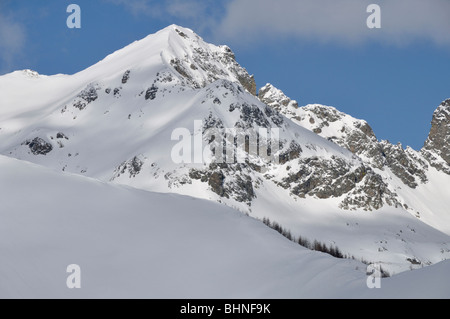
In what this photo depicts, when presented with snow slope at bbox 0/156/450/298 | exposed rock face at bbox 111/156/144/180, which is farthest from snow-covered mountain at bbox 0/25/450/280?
snow slope at bbox 0/156/450/298

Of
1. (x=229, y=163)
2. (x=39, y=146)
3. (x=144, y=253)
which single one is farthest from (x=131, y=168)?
(x=144, y=253)

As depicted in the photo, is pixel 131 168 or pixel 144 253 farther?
pixel 131 168

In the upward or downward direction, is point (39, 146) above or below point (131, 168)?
above

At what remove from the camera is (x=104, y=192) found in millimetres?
43188

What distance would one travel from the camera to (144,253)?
35125 millimetres

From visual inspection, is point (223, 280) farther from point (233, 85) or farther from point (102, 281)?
point (233, 85)

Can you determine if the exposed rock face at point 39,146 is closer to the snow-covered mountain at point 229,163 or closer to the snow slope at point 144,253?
the snow-covered mountain at point 229,163

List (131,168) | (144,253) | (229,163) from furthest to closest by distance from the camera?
(229,163) → (131,168) → (144,253)

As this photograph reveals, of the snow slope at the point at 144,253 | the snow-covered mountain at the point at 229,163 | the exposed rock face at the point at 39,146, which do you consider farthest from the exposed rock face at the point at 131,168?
the snow slope at the point at 144,253

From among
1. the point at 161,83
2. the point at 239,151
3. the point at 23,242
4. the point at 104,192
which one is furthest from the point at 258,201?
the point at 23,242

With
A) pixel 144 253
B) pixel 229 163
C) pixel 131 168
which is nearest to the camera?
pixel 144 253

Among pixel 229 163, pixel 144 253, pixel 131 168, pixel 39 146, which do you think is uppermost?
pixel 39 146

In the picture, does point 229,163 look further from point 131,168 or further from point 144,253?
point 144,253

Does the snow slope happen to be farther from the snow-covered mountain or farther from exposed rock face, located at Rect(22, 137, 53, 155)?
exposed rock face, located at Rect(22, 137, 53, 155)
